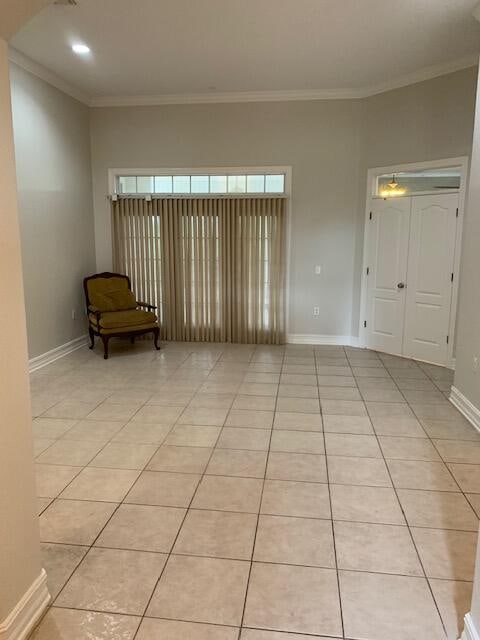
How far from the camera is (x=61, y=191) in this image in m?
5.67

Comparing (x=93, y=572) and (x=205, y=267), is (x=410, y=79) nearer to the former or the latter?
(x=205, y=267)

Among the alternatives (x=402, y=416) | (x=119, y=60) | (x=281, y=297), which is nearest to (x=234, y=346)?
(x=281, y=297)

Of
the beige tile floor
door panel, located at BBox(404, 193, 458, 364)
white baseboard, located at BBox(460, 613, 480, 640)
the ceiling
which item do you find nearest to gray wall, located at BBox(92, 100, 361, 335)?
the ceiling

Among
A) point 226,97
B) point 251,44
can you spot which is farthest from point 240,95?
point 251,44

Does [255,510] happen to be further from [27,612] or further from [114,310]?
[114,310]

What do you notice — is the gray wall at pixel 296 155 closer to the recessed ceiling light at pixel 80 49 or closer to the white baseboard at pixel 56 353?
the recessed ceiling light at pixel 80 49

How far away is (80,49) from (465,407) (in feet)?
16.3

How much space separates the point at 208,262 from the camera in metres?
6.46

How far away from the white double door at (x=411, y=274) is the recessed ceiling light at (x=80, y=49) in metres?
3.71

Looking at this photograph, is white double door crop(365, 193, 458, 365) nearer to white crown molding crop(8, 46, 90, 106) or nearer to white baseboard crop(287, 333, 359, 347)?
white baseboard crop(287, 333, 359, 347)

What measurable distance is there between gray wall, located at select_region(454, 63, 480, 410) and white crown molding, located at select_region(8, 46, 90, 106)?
4352 millimetres

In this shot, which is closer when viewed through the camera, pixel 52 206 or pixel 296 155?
pixel 52 206

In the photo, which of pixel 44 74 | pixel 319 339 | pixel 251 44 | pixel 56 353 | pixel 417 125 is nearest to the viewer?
pixel 251 44

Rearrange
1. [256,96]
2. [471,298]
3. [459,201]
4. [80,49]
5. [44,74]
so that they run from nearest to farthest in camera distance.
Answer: [471,298], [80,49], [459,201], [44,74], [256,96]
